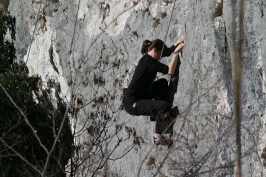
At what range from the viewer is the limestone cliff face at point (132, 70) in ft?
26.0

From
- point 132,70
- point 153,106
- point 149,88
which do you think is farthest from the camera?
point 132,70

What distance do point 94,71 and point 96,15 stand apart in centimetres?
108

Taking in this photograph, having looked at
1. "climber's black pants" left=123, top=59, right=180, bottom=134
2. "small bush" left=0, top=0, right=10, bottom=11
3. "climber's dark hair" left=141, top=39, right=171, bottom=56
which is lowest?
"climber's black pants" left=123, top=59, right=180, bottom=134

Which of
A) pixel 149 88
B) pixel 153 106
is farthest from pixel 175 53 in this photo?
pixel 153 106

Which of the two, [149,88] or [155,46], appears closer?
[155,46]

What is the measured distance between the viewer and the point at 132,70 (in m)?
10.8

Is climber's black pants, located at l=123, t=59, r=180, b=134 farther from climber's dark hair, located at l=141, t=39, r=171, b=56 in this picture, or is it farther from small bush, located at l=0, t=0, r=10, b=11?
small bush, located at l=0, t=0, r=10, b=11

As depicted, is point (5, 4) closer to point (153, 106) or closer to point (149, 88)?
point (149, 88)

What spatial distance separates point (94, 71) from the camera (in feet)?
38.8

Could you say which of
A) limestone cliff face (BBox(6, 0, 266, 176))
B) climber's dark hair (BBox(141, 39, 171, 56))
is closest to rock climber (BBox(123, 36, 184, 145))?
climber's dark hair (BBox(141, 39, 171, 56))

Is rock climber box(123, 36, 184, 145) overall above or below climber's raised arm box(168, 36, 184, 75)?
below

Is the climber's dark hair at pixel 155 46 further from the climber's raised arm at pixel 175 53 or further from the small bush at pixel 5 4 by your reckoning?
the small bush at pixel 5 4

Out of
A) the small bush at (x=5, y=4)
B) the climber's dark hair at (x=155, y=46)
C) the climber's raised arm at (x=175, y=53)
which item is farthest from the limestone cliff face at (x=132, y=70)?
the climber's dark hair at (x=155, y=46)

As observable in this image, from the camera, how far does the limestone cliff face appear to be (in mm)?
7934
